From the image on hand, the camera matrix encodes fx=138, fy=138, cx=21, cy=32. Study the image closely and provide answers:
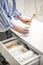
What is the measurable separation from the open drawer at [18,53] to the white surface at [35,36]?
0.05 m

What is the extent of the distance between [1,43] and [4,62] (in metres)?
0.20

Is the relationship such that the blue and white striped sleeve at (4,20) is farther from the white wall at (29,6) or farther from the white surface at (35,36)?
the white wall at (29,6)

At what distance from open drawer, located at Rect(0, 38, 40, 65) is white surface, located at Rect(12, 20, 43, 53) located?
0.18ft

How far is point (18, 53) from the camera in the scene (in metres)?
0.94

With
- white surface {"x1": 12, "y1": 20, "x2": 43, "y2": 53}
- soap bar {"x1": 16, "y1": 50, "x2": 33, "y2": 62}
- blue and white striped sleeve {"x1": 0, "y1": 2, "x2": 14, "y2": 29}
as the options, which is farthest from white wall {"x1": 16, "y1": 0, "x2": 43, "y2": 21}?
soap bar {"x1": 16, "y1": 50, "x2": 33, "y2": 62}

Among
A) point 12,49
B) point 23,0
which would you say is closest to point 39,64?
point 12,49

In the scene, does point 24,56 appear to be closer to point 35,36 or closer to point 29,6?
point 35,36

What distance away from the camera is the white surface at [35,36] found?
94cm

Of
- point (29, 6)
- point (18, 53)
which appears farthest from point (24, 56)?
point (29, 6)

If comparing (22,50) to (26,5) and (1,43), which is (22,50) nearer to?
(1,43)

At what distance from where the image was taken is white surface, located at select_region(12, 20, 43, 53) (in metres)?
0.94

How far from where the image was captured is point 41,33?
3.56 feet

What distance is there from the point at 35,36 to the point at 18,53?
20cm

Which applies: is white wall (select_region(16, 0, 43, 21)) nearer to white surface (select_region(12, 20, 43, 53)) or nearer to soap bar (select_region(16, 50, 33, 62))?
white surface (select_region(12, 20, 43, 53))
